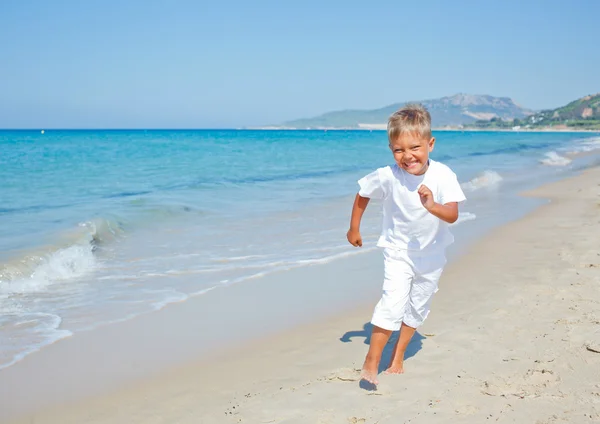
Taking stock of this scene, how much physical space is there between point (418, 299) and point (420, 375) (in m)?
0.45

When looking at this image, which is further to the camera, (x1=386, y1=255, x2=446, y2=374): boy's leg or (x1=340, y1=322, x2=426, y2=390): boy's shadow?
(x1=340, y1=322, x2=426, y2=390): boy's shadow

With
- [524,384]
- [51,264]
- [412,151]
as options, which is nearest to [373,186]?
[412,151]

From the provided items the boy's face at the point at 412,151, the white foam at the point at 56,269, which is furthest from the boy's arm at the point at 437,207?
the white foam at the point at 56,269

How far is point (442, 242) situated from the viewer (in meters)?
3.42

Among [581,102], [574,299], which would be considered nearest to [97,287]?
[574,299]

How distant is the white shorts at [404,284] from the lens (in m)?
3.29

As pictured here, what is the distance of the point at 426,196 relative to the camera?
9.89 feet

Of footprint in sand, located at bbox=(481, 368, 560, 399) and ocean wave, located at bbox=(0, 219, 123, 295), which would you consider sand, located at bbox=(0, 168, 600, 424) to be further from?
→ ocean wave, located at bbox=(0, 219, 123, 295)

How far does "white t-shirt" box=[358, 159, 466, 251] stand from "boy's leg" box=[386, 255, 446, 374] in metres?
0.11

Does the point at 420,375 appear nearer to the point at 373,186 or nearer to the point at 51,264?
the point at 373,186

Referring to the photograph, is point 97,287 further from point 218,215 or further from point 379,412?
point 218,215

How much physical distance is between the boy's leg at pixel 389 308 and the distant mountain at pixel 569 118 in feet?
480

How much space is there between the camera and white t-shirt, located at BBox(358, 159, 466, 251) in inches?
127

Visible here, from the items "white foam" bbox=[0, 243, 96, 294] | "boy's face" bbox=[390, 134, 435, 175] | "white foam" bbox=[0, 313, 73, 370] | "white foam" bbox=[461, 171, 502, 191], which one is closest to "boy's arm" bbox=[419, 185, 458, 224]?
"boy's face" bbox=[390, 134, 435, 175]
